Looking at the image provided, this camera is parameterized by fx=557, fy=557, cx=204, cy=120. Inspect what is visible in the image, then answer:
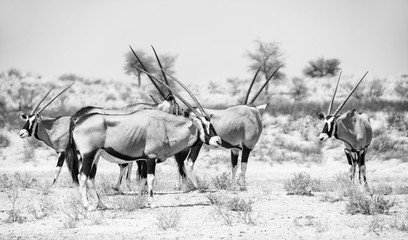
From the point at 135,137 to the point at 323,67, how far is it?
4256 centimetres

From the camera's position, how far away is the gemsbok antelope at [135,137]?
27.2 ft

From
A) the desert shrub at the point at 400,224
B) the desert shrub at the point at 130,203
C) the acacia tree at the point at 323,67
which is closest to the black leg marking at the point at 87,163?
the desert shrub at the point at 130,203

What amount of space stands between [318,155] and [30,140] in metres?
10.5

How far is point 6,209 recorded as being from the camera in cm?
880

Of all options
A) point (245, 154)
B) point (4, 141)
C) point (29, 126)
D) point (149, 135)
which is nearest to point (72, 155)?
point (149, 135)

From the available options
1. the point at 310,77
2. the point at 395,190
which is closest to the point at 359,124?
the point at 395,190

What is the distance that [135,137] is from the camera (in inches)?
339

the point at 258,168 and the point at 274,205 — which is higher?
the point at 274,205

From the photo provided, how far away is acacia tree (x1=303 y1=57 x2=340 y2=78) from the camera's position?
161 feet

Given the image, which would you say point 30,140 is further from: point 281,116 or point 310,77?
point 310,77

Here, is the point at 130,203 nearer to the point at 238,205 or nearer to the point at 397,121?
the point at 238,205

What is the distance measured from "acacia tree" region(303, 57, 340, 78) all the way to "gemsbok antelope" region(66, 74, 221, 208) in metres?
41.3

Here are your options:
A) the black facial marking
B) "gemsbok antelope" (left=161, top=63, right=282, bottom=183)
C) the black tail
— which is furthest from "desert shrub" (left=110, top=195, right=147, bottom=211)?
the black facial marking

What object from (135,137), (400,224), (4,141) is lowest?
(4,141)
